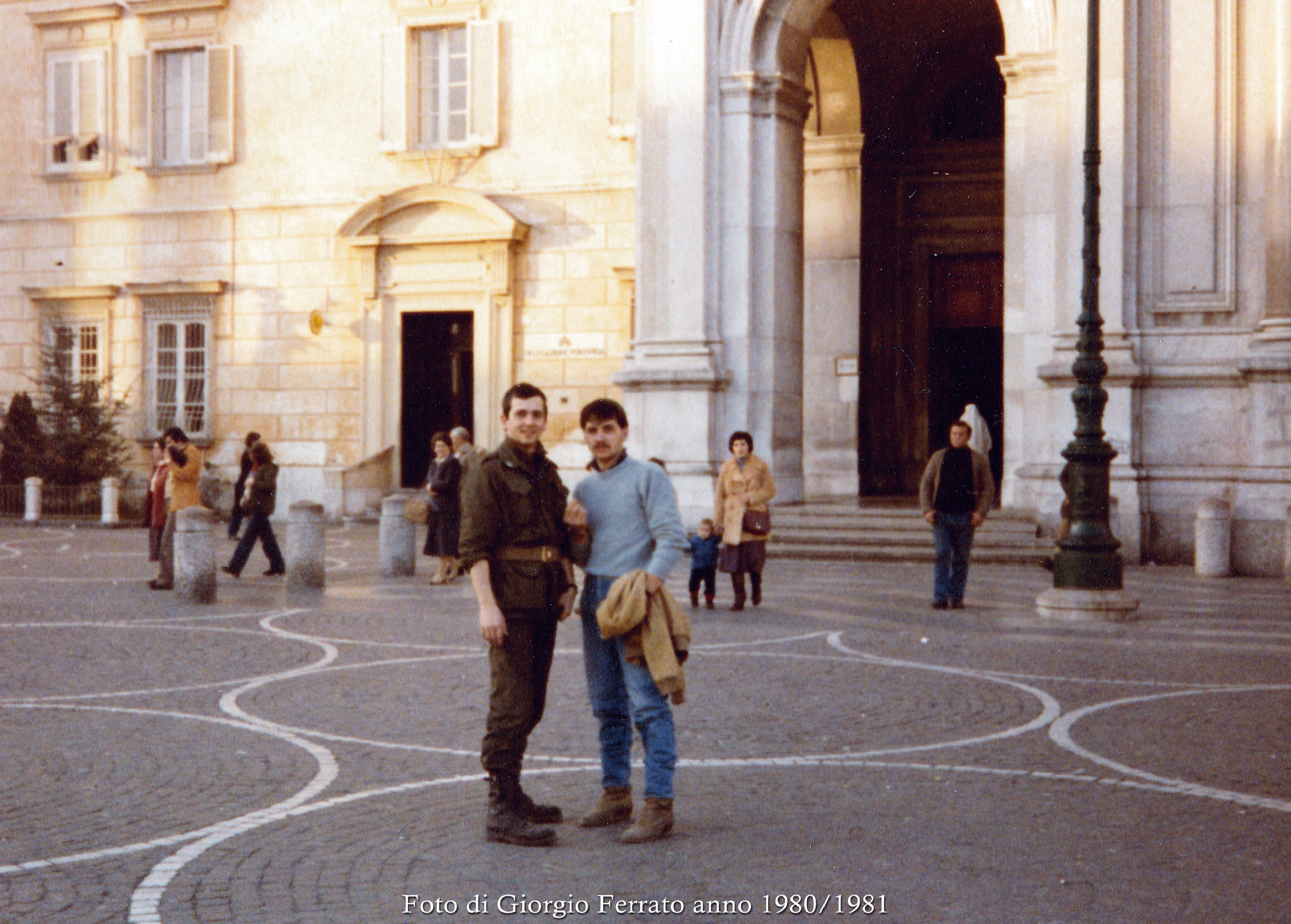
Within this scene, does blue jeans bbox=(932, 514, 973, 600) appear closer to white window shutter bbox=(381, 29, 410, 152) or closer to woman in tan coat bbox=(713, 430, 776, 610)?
woman in tan coat bbox=(713, 430, 776, 610)

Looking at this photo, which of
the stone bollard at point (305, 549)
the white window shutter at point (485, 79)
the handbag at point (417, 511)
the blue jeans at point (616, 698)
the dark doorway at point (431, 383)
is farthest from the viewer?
the dark doorway at point (431, 383)

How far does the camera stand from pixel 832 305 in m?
26.2

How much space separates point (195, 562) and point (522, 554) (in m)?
9.75

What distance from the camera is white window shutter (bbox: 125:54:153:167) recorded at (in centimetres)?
3052

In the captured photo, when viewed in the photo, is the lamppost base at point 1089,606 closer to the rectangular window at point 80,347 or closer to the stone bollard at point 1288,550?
the stone bollard at point 1288,550

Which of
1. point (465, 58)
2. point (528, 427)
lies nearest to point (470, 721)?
point (528, 427)

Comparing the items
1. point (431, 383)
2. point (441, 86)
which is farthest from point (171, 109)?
point (431, 383)

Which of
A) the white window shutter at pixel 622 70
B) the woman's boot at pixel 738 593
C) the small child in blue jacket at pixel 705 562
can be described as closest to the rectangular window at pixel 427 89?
the white window shutter at pixel 622 70

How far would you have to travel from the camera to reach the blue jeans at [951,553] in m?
14.9

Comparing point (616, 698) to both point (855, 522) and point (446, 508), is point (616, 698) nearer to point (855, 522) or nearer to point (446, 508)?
point (446, 508)

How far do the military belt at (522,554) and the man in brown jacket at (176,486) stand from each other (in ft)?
36.5

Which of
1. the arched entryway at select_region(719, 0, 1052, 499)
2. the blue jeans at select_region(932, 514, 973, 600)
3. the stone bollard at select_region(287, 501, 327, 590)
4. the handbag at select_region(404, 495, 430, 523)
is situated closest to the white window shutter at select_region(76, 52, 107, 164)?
the arched entryway at select_region(719, 0, 1052, 499)

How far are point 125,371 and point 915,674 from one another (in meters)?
23.4

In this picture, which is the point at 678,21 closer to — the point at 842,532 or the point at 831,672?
the point at 842,532
